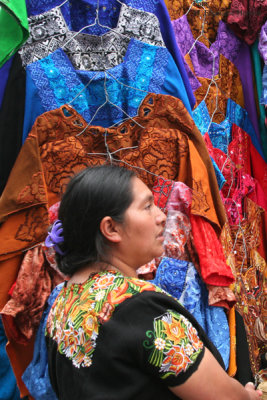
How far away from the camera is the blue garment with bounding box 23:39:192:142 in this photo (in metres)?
1.41

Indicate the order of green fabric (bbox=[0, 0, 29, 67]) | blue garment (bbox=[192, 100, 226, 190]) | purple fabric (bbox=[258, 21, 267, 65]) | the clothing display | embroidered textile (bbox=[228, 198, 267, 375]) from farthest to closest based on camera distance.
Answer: purple fabric (bbox=[258, 21, 267, 65]) → blue garment (bbox=[192, 100, 226, 190]) → embroidered textile (bbox=[228, 198, 267, 375]) → the clothing display → green fabric (bbox=[0, 0, 29, 67])

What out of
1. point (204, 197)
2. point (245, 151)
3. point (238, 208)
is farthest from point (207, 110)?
point (204, 197)

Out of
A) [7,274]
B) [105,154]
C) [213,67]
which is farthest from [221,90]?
[7,274]

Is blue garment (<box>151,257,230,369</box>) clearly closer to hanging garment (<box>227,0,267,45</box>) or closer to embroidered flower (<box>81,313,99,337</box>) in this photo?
embroidered flower (<box>81,313,99,337</box>)

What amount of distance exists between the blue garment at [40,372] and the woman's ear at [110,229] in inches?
20.9

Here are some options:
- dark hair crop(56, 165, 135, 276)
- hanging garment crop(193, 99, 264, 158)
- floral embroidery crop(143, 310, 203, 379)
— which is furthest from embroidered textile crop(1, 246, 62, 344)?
hanging garment crop(193, 99, 264, 158)

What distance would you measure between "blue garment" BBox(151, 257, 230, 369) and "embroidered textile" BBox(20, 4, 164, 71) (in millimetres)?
753

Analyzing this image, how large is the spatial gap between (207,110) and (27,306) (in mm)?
1074

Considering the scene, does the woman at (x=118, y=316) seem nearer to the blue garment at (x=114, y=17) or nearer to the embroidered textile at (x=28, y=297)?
the embroidered textile at (x=28, y=297)

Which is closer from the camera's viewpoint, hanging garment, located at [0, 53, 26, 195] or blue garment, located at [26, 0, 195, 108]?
hanging garment, located at [0, 53, 26, 195]

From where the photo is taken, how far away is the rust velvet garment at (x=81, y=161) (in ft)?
4.28

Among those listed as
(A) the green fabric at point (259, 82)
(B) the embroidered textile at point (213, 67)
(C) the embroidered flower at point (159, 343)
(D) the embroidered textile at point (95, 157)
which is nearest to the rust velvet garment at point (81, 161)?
(D) the embroidered textile at point (95, 157)

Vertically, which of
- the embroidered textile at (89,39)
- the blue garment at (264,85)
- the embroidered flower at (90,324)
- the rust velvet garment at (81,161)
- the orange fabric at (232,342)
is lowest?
the orange fabric at (232,342)

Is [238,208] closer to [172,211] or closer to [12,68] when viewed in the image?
[172,211]
